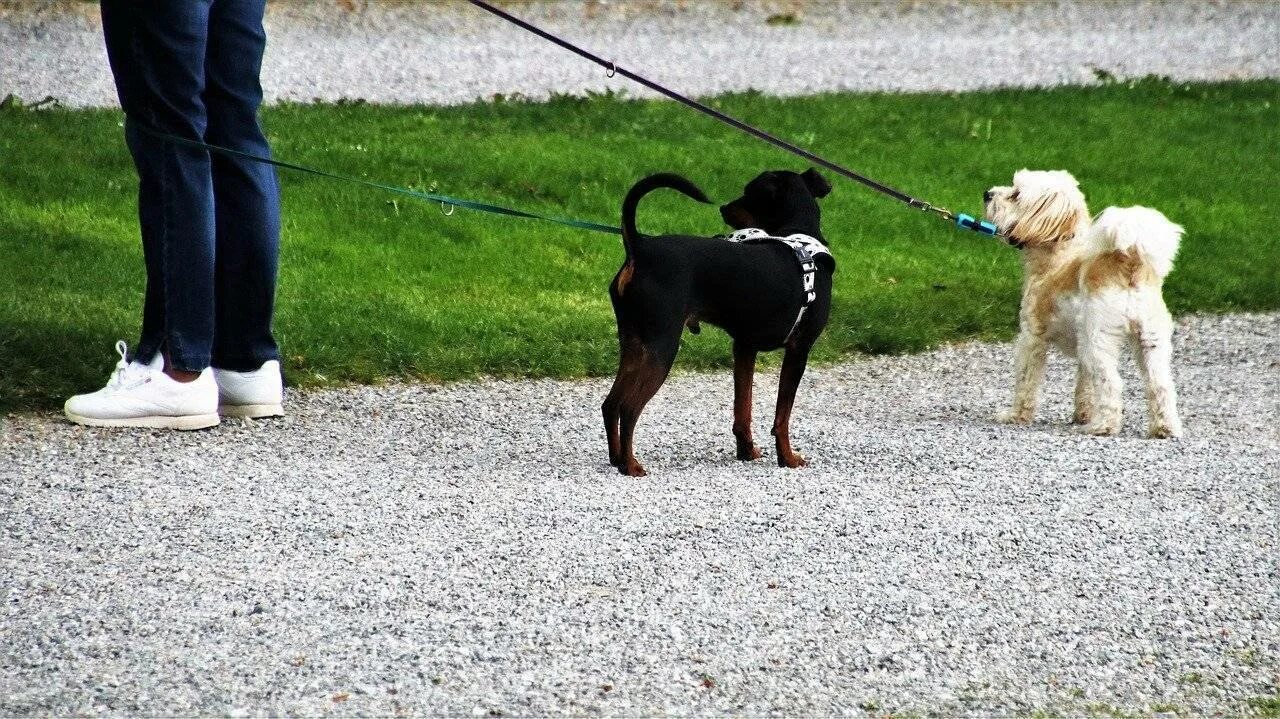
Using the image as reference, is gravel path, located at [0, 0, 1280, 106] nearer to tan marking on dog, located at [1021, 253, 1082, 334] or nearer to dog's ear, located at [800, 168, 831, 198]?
tan marking on dog, located at [1021, 253, 1082, 334]

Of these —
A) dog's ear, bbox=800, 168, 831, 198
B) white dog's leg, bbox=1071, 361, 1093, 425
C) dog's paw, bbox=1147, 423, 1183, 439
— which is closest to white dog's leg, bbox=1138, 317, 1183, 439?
dog's paw, bbox=1147, 423, 1183, 439

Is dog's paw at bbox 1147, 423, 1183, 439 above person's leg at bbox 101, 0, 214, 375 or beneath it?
beneath

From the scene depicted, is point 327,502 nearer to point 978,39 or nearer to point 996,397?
point 996,397

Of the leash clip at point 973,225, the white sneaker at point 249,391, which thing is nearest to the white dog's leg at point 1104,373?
the leash clip at point 973,225

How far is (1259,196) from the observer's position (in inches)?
448

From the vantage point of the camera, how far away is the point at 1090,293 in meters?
6.28

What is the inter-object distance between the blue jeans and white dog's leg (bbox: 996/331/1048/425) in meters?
2.95

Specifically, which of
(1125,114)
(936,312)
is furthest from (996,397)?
(1125,114)

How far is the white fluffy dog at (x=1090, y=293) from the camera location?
6148 millimetres

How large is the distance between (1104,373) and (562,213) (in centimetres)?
430

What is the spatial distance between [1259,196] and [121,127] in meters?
7.75

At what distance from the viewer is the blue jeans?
535 centimetres

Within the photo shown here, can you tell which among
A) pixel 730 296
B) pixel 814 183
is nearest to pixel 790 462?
pixel 730 296

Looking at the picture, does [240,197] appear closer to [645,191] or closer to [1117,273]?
[645,191]
